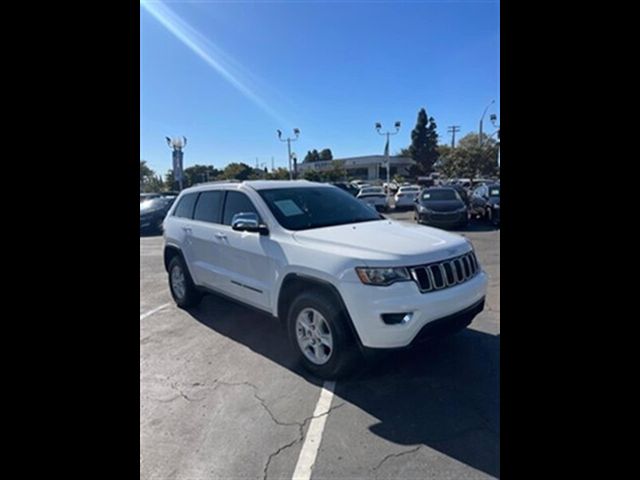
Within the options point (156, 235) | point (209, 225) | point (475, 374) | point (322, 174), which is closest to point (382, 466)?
point (475, 374)

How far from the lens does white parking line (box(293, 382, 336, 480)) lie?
229cm

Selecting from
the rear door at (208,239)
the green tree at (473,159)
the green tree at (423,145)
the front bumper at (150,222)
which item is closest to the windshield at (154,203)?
the front bumper at (150,222)

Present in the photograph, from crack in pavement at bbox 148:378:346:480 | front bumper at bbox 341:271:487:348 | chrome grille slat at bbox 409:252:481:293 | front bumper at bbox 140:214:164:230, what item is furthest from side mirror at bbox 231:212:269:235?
front bumper at bbox 140:214:164:230

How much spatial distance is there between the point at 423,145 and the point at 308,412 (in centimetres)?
6943

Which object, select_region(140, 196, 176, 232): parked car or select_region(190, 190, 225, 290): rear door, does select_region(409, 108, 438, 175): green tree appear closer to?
select_region(140, 196, 176, 232): parked car

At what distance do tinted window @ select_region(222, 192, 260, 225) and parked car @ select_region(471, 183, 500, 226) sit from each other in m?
11.0

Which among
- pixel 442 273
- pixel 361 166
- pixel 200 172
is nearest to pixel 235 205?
pixel 442 273

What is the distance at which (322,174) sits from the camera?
45688mm

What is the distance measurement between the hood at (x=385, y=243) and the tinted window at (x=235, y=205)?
92 centimetres

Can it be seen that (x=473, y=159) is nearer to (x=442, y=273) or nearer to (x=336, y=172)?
(x=336, y=172)
